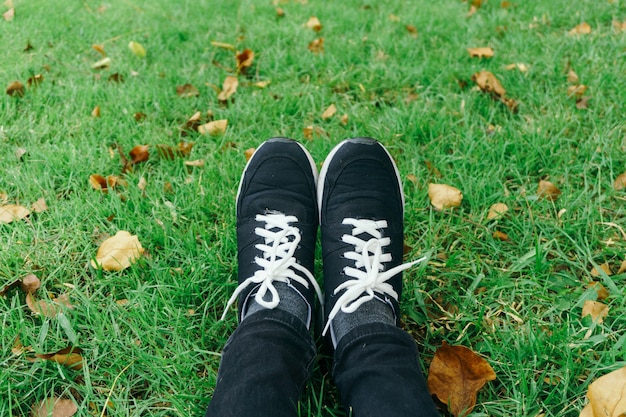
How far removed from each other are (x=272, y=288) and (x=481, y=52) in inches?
62.4

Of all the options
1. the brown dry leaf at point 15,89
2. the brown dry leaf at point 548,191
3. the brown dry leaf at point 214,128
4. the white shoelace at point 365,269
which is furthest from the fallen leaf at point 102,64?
the brown dry leaf at point 548,191

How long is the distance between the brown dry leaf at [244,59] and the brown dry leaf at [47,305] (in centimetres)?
130

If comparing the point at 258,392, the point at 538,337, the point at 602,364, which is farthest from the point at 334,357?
the point at 602,364

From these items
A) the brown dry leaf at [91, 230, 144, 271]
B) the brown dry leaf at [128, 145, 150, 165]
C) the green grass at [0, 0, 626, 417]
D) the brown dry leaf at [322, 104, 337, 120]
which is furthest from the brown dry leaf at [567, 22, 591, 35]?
the brown dry leaf at [91, 230, 144, 271]

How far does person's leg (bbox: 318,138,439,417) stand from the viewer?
909 mm

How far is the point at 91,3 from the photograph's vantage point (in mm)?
2756

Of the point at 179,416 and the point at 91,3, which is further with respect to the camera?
the point at 91,3

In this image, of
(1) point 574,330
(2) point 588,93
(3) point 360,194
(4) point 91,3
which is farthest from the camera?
(4) point 91,3

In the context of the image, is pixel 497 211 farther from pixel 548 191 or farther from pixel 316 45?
pixel 316 45

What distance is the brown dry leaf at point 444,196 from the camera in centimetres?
146

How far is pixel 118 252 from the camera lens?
4.31 ft

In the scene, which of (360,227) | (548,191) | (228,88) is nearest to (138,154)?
(228,88)

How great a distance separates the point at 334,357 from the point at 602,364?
0.59m

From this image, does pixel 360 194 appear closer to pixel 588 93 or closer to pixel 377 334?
pixel 377 334
